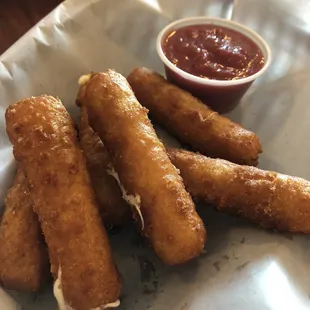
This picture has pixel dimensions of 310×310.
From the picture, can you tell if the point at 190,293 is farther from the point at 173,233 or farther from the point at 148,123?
the point at 148,123

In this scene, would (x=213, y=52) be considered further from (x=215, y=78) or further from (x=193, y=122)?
(x=193, y=122)

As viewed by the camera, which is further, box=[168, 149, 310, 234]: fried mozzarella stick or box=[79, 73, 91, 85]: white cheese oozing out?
box=[79, 73, 91, 85]: white cheese oozing out

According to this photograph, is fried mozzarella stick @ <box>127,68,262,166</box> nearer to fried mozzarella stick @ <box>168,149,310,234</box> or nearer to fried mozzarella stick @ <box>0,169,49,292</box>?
fried mozzarella stick @ <box>168,149,310,234</box>

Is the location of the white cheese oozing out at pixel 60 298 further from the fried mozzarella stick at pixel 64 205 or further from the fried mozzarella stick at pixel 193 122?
the fried mozzarella stick at pixel 193 122

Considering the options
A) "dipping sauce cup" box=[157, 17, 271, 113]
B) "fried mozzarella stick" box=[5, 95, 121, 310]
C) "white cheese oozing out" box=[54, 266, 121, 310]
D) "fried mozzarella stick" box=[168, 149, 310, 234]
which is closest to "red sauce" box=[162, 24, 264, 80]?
"dipping sauce cup" box=[157, 17, 271, 113]

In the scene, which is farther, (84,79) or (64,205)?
(84,79)

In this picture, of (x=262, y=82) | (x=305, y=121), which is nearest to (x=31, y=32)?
(x=262, y=82)

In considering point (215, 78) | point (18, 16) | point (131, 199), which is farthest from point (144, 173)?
point (18, 16)
